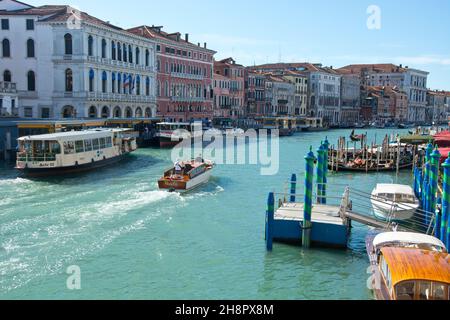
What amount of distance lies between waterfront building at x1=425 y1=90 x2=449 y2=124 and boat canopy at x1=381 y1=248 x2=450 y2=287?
93.8 meters

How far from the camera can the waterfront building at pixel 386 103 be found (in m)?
81.9

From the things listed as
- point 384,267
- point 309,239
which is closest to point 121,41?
point 309,239

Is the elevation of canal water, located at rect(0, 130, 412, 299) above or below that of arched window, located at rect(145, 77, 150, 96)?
below

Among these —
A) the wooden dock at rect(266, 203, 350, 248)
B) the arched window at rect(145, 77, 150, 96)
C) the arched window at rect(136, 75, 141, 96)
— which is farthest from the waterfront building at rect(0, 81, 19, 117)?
the wooden dock at rect(266, 203, 350, 248)

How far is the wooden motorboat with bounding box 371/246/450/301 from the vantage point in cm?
709

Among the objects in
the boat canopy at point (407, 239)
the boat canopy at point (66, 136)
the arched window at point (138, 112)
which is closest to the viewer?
the boat canopy at point (407, 239)

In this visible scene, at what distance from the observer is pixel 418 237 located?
8945mm

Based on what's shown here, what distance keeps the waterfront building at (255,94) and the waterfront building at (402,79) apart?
101 feet

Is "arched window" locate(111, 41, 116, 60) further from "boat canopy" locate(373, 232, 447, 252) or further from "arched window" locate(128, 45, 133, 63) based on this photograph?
"boat canopy" locate(373, 232, 447, 252)

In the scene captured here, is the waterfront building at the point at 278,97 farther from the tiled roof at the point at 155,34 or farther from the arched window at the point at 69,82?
the arched window at the point at 69,82

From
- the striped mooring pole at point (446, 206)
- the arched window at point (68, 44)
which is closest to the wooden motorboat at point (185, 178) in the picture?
the striped mooring pole at point (446, 206)

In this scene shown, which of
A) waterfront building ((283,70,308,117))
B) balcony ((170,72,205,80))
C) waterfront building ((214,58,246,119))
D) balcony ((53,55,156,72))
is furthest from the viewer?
waterfront building ((283,70,308,117))

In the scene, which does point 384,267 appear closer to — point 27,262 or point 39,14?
point 27,262
